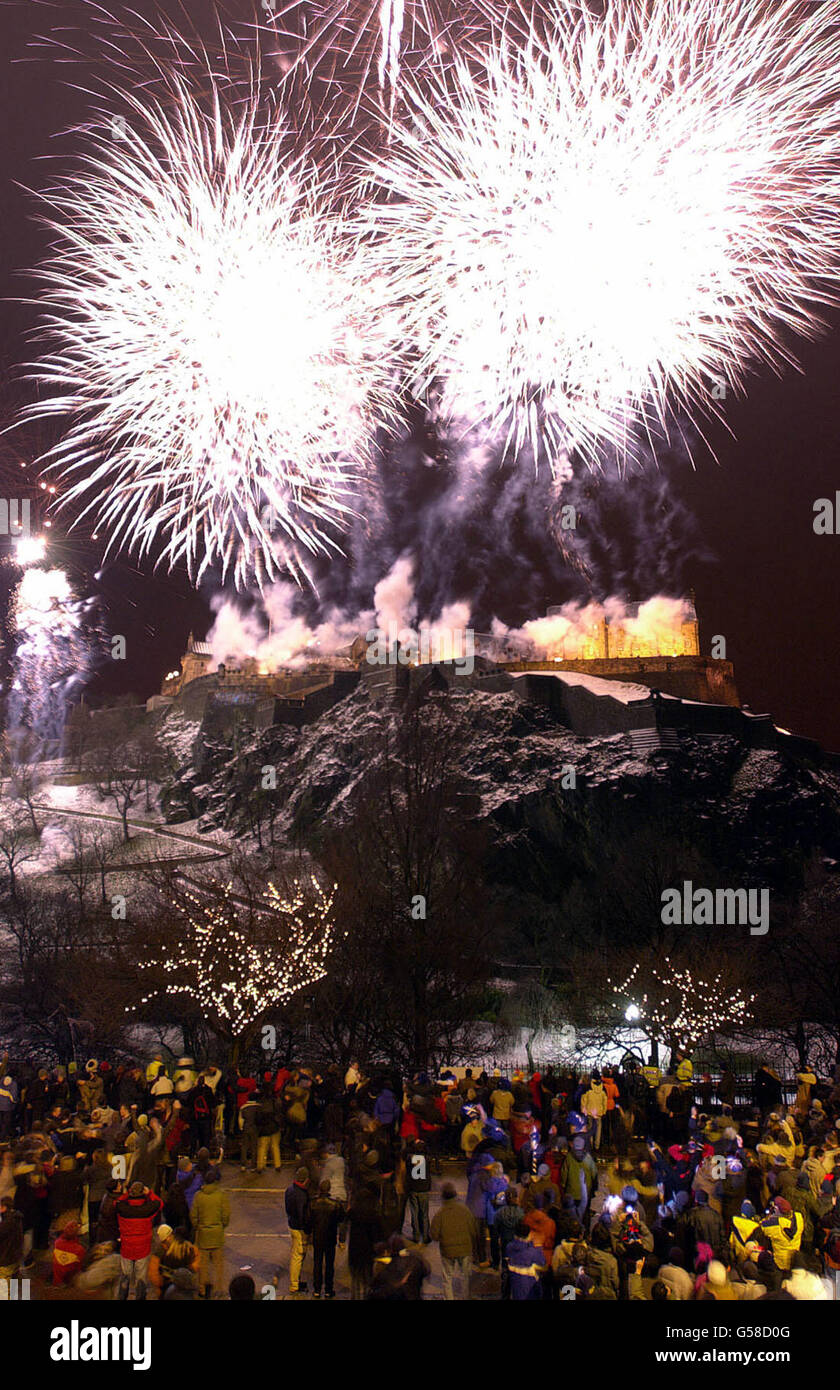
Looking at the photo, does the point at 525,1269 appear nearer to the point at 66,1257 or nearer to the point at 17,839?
the point at 66,1257

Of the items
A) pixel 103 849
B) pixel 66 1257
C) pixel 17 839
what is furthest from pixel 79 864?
pixel 66 1257

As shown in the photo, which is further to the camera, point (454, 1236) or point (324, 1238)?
point (324, 1238)

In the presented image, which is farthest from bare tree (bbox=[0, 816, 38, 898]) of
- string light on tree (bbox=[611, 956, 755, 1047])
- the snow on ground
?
string light on tree (bbox=[611, 956, 755, 1047])

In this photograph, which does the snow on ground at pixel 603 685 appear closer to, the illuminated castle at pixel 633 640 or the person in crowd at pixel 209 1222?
the illuminated castle at pixel 633 640

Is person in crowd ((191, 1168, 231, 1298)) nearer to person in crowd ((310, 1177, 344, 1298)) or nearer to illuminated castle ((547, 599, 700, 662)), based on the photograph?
person in crowd ((310, 1177, 344, 1298))

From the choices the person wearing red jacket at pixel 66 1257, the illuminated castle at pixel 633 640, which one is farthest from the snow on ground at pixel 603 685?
the person wearing red jacket at pixel 66 1257

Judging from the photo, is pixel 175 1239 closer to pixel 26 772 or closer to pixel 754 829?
pixel 754 829
